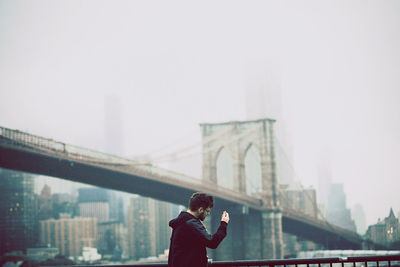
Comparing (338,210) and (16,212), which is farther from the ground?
(16,212)

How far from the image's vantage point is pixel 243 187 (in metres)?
40.0

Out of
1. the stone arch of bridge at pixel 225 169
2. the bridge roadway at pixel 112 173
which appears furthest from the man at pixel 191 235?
the stone arch of bridge at pixel 225 169

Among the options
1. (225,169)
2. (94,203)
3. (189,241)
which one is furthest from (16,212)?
(225,169)

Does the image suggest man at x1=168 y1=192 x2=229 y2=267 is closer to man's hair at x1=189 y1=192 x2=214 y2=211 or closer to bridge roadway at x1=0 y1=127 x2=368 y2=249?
man's hair at x1=189 y1=192 x2=214 y2=211

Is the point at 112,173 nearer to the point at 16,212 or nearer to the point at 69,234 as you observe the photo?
the point at 16,212

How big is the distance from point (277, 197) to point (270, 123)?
210 inches

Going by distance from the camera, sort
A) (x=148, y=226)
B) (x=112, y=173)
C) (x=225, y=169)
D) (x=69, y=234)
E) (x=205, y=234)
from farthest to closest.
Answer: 1. (x=225, y=169)
2. (x=148, y=226)
3. (x=69, y=234)
4. (x=112, y=173)
5. (x=205, y=234)

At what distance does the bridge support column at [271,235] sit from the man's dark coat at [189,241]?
30.9m

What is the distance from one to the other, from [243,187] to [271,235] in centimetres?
627

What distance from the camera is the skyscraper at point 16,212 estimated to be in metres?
37.3

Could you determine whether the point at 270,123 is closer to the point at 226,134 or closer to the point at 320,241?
the point at 226,134

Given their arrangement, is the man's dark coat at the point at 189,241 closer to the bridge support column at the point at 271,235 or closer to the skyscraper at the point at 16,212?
the bridge support column at the point at 271,235

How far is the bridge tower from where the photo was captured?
113 feet

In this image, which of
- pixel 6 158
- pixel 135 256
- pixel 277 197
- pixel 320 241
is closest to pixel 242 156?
pixel 277 197
